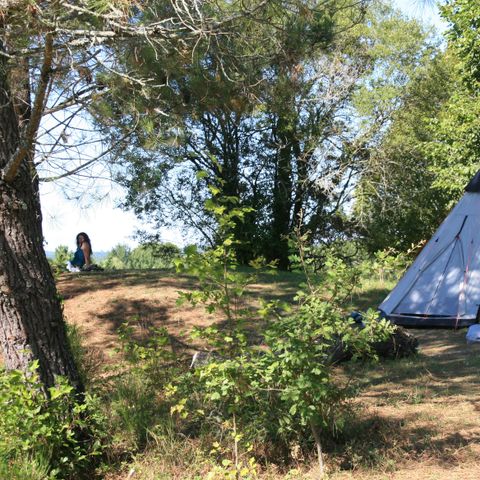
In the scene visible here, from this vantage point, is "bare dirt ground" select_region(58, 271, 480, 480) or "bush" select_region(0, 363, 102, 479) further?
"bare dirt ground" select_region(58, 271, 480, 480)

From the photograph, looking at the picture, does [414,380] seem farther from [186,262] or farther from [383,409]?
[186,262]

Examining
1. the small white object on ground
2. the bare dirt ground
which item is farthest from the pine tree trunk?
the small white object on ground

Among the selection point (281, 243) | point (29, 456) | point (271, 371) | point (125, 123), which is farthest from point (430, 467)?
point (281, 243)

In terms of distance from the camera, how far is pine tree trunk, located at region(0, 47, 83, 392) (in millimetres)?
4309

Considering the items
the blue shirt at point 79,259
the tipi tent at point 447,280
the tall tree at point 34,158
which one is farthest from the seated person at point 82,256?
the tall tree at point 34,158

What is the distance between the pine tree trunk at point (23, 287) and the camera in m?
4.31

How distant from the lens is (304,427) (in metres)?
4.38

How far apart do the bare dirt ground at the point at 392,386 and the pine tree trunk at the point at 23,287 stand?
93 cm

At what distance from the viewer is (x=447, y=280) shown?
8898mm

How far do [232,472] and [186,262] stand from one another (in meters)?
1.31

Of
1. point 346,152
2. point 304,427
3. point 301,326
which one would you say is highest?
point 346,152

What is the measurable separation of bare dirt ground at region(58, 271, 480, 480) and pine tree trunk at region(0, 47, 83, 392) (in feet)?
3.04

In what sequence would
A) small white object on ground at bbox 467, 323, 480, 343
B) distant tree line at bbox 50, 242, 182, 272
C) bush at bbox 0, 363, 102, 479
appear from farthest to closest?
distant tree line at bbox 50, 242, 182, 272, small white object on ground at bbox 467, 323, 480, 343, bush at bbox 0, 363, 102, 479

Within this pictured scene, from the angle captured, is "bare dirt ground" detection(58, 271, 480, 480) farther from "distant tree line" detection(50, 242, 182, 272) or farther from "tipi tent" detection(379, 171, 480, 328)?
"distant tree line" detection(50, 242, 182, 272)
